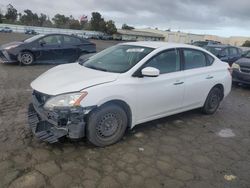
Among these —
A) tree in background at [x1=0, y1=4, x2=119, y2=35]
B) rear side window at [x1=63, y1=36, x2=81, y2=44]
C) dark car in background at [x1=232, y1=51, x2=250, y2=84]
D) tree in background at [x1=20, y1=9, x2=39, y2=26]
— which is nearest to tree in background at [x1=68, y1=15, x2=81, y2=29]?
tree in background at [x1=0, y1=4, x2=119, y2=35]

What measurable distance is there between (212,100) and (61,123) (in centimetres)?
375

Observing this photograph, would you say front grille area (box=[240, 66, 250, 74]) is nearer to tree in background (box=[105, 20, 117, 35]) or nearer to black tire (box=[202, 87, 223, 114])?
black tire (box=[202, 87, 223, 114])

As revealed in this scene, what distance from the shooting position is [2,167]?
11.1 feet

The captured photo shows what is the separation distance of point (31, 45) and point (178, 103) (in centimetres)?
797

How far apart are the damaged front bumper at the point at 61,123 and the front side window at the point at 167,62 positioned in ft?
5.03

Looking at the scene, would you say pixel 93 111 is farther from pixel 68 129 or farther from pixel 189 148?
pixel 189 148

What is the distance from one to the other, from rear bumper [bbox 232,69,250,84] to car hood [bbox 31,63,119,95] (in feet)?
22.3

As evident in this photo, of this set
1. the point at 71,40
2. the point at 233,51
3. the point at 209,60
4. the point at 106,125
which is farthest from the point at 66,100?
the point at 233,51

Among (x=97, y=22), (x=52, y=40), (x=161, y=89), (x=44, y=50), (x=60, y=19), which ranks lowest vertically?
(x=161, y=89)

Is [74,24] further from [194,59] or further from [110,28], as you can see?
[194,59]

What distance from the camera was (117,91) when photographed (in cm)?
405

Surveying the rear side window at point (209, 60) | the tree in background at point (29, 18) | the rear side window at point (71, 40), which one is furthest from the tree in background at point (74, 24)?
the rear side window at point (209, 60)

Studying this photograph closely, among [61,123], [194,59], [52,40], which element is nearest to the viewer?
[61,123]

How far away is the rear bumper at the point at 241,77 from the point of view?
943 centimetres
